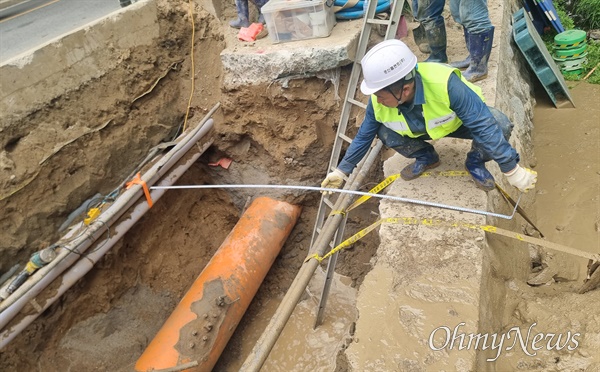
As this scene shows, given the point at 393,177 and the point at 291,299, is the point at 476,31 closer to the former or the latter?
the point at 393,177

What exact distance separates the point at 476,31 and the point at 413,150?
Answer: 143 centimetres

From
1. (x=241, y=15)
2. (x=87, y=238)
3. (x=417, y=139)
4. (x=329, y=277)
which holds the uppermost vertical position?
(x=241, y=15)

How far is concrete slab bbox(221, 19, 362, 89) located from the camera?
429 centimetres

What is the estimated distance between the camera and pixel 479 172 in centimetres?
312

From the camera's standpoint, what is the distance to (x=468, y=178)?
3277 millimetres

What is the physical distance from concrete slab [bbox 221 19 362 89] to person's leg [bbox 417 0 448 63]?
639mm

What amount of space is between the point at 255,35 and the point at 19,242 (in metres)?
3.01

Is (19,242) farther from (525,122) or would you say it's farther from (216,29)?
(525,122)

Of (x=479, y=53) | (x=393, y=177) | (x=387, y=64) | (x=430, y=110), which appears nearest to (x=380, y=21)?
(x=479, y=53)

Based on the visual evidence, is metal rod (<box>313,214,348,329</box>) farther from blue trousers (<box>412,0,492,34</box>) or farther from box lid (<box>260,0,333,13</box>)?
box lid (<box>260,0,333,13</box>)

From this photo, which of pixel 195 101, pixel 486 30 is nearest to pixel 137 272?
pixel 195 101

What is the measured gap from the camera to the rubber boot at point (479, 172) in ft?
10.1

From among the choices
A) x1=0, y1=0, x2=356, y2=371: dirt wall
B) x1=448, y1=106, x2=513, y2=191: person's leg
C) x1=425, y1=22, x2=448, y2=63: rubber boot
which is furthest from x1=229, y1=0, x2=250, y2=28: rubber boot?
Result: x1=448, y1=106, x2=513, y2=191: person's leg

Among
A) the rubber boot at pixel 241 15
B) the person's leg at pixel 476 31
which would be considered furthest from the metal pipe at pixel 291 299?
the rubber boot at pixel 241 15
